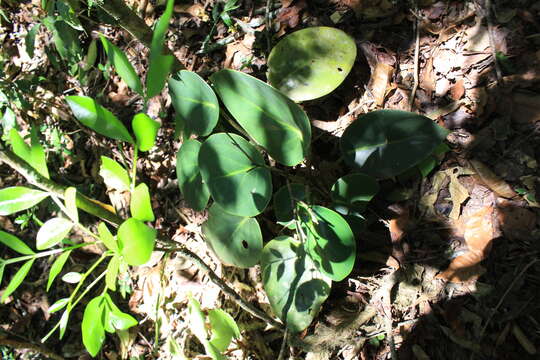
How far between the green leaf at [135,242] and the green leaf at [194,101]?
0.52 meters

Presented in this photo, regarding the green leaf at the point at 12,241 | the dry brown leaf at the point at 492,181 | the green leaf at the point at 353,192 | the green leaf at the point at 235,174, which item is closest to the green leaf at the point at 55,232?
the green leaf at the point at 12,241

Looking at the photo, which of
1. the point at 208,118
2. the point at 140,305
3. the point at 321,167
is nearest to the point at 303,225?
the point at 321,167

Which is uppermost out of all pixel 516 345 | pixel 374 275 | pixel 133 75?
pixel 133 75

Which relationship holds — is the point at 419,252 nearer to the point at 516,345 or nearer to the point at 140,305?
the point at 516,345

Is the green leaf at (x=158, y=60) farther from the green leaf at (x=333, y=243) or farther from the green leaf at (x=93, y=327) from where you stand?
the green leaf at (x=333, y=243)

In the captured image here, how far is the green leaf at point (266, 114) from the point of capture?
944 mm

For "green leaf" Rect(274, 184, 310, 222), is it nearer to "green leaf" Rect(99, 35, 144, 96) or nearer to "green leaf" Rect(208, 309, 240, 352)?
"green leaf" Rect(208, 309, 240, 352)

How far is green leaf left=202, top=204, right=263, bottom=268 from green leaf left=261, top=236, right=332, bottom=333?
44 millimetres

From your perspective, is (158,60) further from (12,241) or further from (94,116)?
(12,241)

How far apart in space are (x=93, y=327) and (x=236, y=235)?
1.67 feet

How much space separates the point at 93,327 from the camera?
0.65 m

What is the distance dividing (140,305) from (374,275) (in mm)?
913

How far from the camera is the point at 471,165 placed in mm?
1129

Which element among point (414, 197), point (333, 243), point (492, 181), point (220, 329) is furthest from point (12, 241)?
point (492, 181)
